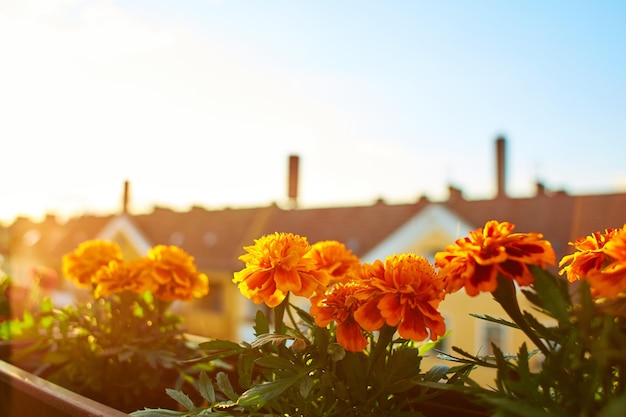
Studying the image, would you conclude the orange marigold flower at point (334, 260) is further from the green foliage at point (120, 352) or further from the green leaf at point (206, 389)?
the green foliage at point (120, 352)

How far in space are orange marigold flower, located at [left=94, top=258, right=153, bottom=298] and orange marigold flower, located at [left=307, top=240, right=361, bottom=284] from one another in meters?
0.47

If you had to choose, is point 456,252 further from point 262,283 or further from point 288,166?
point 288,166

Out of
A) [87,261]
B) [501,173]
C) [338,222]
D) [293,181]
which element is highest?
[501,173]

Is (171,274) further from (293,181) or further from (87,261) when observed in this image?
(293,181)

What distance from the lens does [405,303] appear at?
0.74 m

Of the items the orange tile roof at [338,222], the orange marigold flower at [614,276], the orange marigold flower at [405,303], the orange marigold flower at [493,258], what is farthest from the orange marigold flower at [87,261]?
the orange tile roof at [338,222]

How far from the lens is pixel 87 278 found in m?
1.46

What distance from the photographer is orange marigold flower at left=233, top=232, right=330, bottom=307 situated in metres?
0.84

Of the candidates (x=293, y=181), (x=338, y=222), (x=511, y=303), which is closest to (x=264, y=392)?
(x=511, y=303)

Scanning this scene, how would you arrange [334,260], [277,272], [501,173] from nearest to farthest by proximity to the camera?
[277,272], [334,260], [501,173]

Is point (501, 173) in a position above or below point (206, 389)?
above

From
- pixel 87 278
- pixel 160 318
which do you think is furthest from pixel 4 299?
pixel 160 318

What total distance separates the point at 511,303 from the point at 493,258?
4.3 inches

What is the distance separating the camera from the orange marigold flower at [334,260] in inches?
41.5
